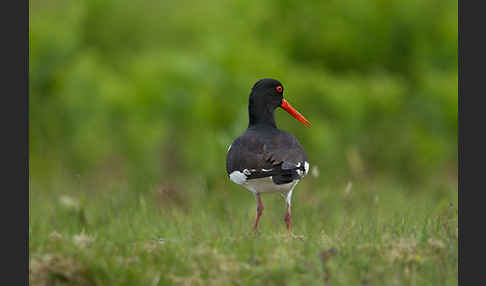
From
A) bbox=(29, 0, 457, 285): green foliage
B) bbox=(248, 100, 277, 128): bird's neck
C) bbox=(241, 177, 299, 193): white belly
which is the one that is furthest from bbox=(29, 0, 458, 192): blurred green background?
bbox=(241, 177, 299, 193): white belly

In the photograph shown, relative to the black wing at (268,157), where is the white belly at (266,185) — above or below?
below

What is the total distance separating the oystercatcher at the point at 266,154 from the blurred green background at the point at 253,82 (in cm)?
515

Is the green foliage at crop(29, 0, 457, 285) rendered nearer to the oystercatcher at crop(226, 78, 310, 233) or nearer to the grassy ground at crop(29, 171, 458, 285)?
the grassy ground at crop(29, 171, 458, 285)

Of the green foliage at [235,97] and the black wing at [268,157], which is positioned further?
the green foliage at [235,97]

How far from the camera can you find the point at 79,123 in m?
14.5

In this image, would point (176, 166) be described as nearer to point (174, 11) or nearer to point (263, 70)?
point (263, 70)

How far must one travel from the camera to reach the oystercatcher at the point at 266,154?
5207 mm

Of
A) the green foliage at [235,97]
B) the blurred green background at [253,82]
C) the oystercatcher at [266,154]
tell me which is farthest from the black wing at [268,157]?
the blurred green background at [253,82]

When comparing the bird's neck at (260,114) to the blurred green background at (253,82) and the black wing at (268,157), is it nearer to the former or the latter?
the black wing at (268,157)

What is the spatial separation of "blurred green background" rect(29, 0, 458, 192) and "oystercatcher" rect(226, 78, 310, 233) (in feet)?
16.9

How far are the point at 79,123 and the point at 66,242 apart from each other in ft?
33.6

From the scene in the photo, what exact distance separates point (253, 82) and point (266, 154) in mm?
6909

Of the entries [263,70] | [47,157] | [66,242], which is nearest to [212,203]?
[66,242]

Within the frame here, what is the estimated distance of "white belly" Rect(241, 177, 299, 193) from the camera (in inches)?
211
